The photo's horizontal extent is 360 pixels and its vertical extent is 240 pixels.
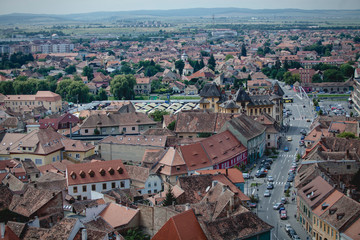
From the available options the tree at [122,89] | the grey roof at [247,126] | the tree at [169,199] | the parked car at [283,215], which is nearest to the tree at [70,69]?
the tree at [122,89]

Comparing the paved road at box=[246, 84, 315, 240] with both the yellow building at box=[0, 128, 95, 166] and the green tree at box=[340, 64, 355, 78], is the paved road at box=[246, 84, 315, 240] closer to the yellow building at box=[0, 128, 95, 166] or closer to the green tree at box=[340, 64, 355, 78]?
the yellow building at box=[0, 128, 95, 166]

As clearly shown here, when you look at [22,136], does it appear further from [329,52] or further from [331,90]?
[329,52]

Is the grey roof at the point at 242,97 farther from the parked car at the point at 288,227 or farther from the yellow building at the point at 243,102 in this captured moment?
the parked car at the point at 288,227

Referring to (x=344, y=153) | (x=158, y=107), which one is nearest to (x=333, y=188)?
(x=344, y=153)

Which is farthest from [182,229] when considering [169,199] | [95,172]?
[95,172]

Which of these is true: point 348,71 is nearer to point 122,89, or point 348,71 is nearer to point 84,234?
point 122,89

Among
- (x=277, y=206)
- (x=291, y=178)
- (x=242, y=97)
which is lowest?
(x=291, y=178)
